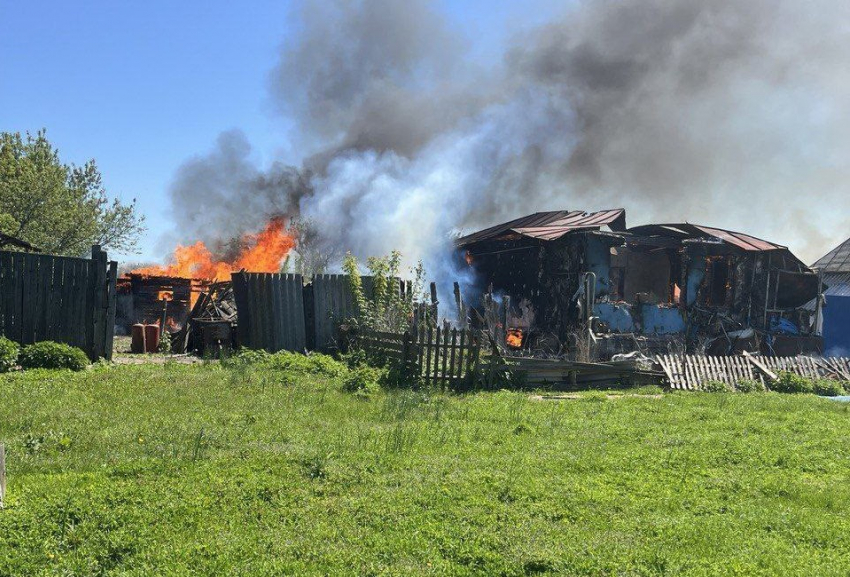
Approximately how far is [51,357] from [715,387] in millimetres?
13428

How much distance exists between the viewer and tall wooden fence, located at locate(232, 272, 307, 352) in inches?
665

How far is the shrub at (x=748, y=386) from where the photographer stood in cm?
1517

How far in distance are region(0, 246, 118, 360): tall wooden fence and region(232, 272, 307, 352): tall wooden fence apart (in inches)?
136

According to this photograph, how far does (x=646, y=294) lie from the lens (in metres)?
25.9

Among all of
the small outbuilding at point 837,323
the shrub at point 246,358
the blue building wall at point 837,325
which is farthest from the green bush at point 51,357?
the blue building wall at point 837,325

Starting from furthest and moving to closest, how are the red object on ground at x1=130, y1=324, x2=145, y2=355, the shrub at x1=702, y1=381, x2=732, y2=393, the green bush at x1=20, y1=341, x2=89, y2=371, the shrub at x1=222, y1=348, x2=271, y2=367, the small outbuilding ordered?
the small outbuilding → the red object on ground at x1=130, y1=324, x2=145, y2=355 → the shrub at x1=702, y1=381, x2=732, y2=393 → the shrub at x1=222, y1=348, x2=271, y2=367 → the green bush at x1=20, y1=341, x2=89, y2=371

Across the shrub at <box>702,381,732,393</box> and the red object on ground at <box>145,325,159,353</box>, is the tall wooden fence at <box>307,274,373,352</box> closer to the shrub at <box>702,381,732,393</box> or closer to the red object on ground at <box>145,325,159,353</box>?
the red object on ground at <box>145,325,159,353</box>

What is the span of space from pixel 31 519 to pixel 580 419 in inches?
286

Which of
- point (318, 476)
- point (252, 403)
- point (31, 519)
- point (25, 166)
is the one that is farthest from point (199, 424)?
point (25, 166)

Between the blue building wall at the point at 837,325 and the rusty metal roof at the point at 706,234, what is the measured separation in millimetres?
4872

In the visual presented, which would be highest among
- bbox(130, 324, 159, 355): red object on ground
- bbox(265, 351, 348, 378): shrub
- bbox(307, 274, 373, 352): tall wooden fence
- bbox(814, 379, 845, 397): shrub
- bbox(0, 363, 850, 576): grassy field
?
bbox(307, 274, 373, 352): tall wooden fence

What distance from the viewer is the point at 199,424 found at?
8422mm

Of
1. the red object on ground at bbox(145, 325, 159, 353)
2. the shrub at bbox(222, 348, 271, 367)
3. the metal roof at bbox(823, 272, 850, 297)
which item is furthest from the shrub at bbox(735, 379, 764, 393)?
the metal roof at bbox(823, 272, 850, 297)

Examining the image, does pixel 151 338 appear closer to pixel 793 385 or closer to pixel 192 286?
pixel 192 286
